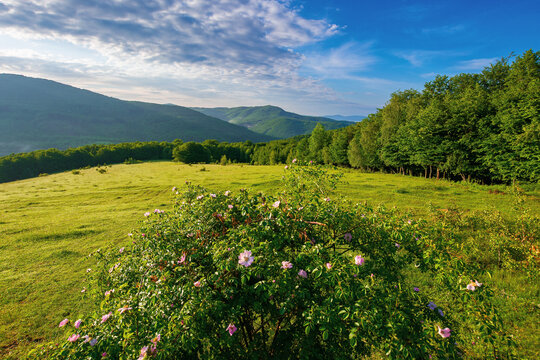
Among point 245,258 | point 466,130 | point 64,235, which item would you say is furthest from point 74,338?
point 466,130

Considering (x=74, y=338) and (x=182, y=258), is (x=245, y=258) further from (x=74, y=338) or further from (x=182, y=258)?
(x=74, y=338)

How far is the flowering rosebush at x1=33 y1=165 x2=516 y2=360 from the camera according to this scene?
2.49m

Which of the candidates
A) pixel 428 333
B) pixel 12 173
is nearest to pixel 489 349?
pixel 428 333

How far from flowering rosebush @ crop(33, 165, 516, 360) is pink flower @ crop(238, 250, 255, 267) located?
1cm

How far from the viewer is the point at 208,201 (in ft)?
13.5

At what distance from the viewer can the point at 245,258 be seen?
2.75 metres

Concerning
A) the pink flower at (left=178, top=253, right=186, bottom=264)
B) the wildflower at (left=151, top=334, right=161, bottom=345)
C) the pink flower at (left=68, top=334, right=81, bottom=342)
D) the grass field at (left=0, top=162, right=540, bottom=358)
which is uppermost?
the pink flower at (left=178, top=253, right=186, bottom=264)

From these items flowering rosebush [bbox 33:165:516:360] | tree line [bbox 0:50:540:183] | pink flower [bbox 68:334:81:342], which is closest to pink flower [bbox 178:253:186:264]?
flowering rosebush [bbox 33:165:516:360]

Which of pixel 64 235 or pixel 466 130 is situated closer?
pixel 64 235

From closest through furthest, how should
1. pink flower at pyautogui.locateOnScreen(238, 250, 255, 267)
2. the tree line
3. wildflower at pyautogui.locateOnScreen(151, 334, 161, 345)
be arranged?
wildflower at pyautogui.locateOnScreen(151, 334, 161, 345) → pink flower at pyautogui.locateOnScreen(238, 250, 255, 267) → the tree line

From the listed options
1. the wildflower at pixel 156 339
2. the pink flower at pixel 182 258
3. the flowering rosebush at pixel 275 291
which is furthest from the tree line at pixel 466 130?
the wildflower at pixel 156 339

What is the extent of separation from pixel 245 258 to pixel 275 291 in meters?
0.53

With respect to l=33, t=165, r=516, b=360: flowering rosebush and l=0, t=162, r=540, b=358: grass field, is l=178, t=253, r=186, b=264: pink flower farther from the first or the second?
l=0, t=162, r=540, b=358: grass field

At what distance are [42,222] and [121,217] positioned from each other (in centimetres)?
675
